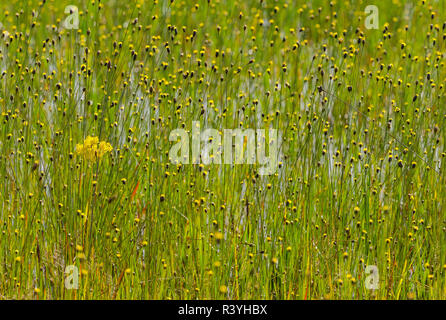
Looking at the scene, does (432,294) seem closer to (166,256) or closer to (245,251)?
(245,251)

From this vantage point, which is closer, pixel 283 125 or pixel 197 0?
pixel 283 125

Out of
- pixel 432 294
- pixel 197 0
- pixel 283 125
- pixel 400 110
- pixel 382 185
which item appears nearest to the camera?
pixel 432 294

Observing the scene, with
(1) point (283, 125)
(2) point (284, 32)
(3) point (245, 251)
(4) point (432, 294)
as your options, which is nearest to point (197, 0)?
(2) point (284, 32)

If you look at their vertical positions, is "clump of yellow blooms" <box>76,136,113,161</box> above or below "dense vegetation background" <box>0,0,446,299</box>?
above

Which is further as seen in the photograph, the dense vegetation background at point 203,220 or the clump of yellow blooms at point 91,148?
the clump of yellow blooms at point 91,148

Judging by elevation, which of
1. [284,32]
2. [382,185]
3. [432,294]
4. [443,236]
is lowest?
[432,294]

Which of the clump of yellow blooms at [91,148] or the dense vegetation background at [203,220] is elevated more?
the clump of yellow blooms at [91,148]

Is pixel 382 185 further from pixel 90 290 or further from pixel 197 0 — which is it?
pixel 197 0

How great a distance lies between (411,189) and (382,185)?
1.01 ft

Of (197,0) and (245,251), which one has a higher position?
(197,0)

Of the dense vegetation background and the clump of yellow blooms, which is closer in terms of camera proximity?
the dense vegetation background

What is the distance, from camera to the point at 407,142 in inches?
168

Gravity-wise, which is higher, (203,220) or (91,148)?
(91,148)
